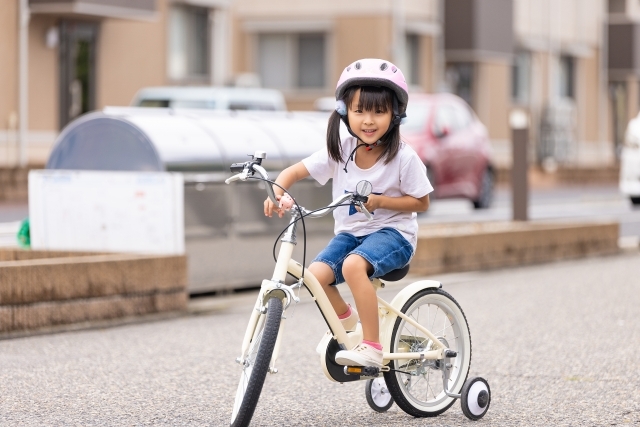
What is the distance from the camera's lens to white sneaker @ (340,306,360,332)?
19.5ft

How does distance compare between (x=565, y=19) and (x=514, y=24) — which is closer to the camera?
(x=514, y=24)

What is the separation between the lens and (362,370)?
5816mm

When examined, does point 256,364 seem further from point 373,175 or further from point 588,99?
point 588,99

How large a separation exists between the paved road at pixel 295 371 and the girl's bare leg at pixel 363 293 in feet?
1.59

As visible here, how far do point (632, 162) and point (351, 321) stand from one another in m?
12.7

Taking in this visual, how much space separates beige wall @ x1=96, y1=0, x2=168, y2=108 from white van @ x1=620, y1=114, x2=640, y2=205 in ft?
45.5

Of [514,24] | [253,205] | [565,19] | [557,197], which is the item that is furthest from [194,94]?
[565,19]

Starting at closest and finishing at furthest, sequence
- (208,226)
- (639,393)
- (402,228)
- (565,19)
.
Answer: (402,228)
(639,393)
(208,226)
(565,19)

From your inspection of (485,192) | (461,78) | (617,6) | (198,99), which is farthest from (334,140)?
(617,6)

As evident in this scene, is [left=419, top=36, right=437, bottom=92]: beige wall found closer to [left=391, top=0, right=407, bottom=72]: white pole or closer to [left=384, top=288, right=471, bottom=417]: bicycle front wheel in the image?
[left=391, top=0, right=407, bottom=72]: white pole

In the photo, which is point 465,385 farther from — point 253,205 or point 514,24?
point 514,24

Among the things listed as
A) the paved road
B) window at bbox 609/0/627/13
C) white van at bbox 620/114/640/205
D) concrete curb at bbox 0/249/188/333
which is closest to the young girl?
the paved road

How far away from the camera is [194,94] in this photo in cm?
1970

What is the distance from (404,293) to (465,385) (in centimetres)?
51
